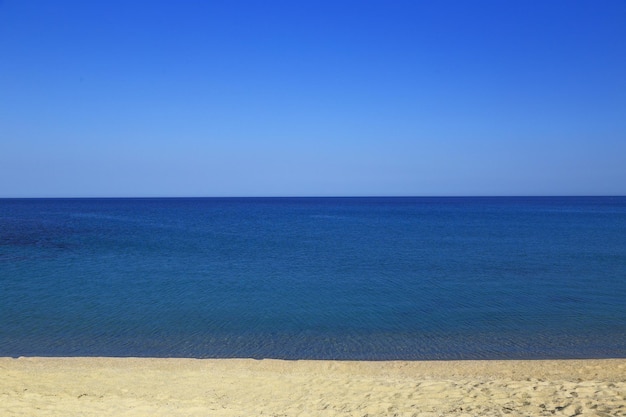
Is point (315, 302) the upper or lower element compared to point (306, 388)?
lower

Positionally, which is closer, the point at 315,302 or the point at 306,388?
the point at 306,388

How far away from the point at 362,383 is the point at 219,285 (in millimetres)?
13324

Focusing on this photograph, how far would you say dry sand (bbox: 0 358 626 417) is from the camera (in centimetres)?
814

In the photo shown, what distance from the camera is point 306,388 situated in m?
9.70

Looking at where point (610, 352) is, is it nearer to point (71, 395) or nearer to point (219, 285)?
point (71, 395)

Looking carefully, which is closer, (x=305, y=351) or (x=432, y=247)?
(x=305, y=351)

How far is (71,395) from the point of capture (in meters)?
9.10

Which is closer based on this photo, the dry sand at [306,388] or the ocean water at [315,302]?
the dry sand at [306,388]

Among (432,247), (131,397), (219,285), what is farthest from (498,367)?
(432,247)

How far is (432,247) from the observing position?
35719 millimetres

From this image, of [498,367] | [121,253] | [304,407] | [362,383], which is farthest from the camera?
[121,253]

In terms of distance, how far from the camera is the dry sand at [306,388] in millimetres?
8141

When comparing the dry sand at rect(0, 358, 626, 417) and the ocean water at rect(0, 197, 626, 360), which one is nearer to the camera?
the dry sand at rect(0, 358, 626, 417)

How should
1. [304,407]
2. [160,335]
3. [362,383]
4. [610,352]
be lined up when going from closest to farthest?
1. [304,407]
2. [362,383]
3. [610,352]
4. [160,335]
